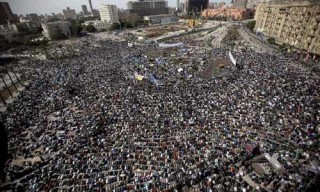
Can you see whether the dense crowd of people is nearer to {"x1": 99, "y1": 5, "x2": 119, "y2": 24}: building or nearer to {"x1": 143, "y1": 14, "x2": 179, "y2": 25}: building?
{"x1": 143, "y1": 14, "x2": 179, "y2": 25}: building

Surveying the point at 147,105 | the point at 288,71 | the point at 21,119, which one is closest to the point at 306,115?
the point at 288,71

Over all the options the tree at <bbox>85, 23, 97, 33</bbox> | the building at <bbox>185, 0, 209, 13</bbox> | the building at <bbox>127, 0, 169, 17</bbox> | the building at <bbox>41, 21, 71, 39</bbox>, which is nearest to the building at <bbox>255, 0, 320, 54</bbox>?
the tree at <bbox>85, 23, 97, 33</bbox>

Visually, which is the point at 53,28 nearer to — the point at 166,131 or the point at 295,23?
the point at 166,131

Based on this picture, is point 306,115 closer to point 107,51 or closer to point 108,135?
point 108,135

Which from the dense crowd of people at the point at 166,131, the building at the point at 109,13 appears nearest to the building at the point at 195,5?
the building at the point at 109,13

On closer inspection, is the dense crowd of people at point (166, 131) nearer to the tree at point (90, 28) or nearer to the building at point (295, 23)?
the building at point (295, 23)

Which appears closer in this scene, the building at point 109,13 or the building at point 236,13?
the building at point 236,13

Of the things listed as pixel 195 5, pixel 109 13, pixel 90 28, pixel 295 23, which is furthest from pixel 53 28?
pixel 195 5
